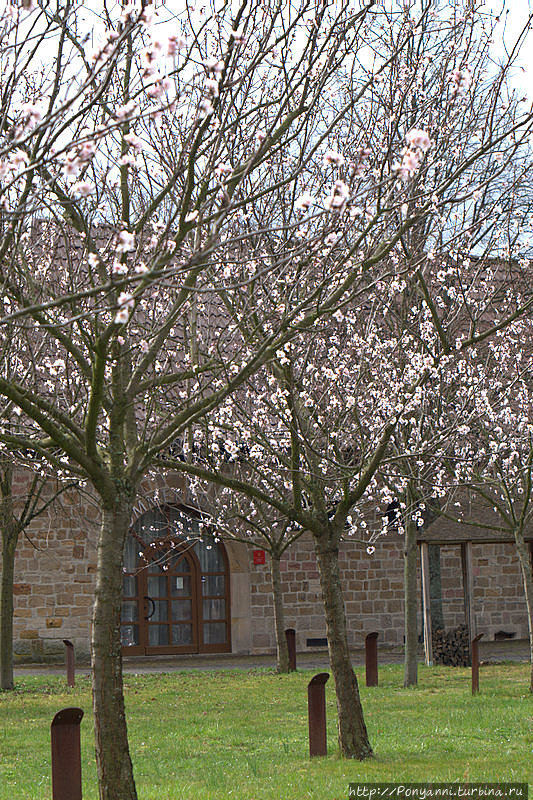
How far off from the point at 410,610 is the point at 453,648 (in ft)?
9.64

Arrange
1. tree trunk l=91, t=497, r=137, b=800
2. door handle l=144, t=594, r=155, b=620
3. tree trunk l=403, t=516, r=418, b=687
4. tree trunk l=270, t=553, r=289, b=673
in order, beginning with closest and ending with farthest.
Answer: tree trunk l=91, t=497, r=137, b=800
tree trunk l=403, t=516, r=418, b=687
tree trunk l=270, t=553, r=289, b=673
door handle l=144, t=594, r=155, b=620

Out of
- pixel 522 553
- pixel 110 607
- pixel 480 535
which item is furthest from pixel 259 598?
pixel 110 607

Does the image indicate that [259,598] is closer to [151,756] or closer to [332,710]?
[332,710]

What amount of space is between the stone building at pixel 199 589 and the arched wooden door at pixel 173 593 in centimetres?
2

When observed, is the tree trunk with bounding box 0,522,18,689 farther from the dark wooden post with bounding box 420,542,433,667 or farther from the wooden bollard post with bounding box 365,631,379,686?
the dark wooden post with bounding box 420,542,433,667

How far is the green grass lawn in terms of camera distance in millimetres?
6883

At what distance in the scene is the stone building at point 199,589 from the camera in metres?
16.2

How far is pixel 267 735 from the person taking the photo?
914cm

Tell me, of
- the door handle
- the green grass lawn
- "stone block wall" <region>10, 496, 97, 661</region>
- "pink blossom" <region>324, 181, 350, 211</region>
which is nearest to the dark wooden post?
the green grass lawn

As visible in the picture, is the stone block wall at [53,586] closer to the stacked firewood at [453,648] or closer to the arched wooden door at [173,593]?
the arched wooden door at [173,593]

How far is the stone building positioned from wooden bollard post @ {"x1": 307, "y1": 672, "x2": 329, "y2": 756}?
833 cm

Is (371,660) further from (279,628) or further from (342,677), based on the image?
(342,677)

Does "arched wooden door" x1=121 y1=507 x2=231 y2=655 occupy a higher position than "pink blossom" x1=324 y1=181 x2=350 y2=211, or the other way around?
"pink blossom" x1=324 y1=181 x2=350 y2=211

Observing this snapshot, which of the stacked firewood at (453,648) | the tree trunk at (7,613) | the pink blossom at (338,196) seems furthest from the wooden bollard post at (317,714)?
the stacked firewood at (453,648)
